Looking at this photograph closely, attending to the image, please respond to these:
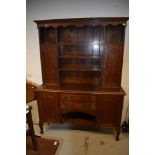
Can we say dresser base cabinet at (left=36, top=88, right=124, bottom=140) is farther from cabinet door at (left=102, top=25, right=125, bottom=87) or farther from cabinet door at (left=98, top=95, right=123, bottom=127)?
cabinet door at (left=102, top=25, right=125, bottom=87)

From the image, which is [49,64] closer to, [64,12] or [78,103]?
[78,103]

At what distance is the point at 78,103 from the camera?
246cm

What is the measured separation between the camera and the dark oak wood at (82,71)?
2357 millimetres

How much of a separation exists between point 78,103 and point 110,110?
1.67 ft

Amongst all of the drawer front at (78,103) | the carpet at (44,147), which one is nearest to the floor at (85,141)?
the carpet at (44,147)

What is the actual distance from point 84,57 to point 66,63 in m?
0.37

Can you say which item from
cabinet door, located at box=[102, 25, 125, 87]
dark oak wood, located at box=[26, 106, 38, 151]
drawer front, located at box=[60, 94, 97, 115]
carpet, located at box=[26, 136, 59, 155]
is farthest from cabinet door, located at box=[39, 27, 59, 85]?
carpet, located at box=[26, 136, 59, 155]

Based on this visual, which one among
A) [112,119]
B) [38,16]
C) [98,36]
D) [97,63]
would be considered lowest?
[112,119]

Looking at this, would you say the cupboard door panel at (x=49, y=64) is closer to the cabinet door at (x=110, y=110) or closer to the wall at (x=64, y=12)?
the wall at (x=64, y=12)

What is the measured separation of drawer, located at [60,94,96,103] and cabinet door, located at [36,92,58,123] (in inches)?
5.2
